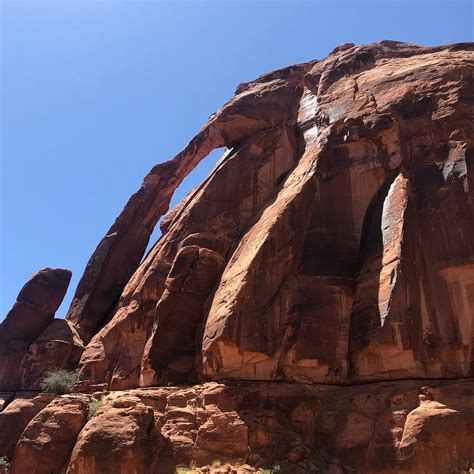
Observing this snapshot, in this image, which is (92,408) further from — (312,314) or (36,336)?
(36,336)

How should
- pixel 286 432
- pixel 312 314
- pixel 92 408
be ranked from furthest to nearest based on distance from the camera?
pixel 92 408, pixel 312 314, pixel 286 432

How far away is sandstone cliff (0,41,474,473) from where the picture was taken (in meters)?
19.1

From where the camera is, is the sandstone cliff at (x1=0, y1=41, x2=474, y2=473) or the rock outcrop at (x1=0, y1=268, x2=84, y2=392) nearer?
the sandstone cliff at (x1=0, y1=41, x2=474, y2=473)

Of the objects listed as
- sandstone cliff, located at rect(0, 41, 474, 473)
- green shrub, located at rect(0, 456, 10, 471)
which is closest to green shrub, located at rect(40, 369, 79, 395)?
sandstone cliff, located at rect(0, 41, 474, 473)

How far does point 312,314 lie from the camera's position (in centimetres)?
2186

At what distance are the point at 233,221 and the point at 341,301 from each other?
31.5ft

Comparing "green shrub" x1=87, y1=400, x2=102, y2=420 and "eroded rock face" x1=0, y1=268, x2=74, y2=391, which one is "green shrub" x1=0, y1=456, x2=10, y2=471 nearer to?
"eroded rock face" x1=0, y1=268, x2=74, y2=391

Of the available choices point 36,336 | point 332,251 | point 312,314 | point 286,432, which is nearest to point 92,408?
point 286,432

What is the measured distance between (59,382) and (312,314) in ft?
48.2

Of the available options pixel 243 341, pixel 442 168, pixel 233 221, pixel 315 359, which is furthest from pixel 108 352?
pixel 442 168

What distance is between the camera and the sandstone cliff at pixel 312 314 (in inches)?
754

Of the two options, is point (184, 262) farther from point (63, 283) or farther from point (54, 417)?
point (63, 283)

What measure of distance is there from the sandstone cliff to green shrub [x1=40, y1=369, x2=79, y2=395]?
0.56 metres

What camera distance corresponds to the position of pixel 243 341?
21.3m
